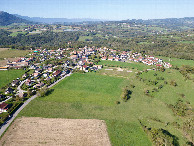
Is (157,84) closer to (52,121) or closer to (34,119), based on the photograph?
(52,121)

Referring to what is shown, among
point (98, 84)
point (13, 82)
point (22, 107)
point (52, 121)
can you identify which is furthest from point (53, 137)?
point (13, 82)

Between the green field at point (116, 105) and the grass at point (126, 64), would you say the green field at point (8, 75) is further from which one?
the grass at point (126, 64)

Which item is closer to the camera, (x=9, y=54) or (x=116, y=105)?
(x=116, y=105)

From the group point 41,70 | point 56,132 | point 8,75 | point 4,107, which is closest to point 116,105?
point 56,132

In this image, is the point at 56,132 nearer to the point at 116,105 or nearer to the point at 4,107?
the point at 4,107

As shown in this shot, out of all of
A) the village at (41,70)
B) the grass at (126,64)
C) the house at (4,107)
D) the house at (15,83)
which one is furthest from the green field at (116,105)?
the grass at (126,64)

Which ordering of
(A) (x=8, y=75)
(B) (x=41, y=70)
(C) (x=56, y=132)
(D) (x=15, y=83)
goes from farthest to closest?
(B) (x=41, y=70) < (A) (x=8, y=75) < (D) (x=15, y=83) < (C) (x=56, y=132)

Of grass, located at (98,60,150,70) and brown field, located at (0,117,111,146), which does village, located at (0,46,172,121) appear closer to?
grass, located at (98,60,150,70)
